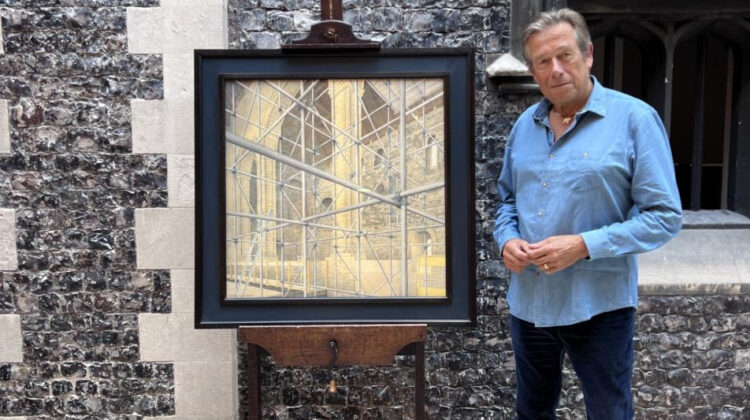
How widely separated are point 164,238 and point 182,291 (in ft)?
0.92

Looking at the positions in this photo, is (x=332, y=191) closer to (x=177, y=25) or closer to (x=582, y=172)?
(x=582, y=172)

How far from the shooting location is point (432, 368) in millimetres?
2912

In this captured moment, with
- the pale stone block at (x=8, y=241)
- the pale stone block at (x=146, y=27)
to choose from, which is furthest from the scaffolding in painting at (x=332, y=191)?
the pale stone block at (x=8, y=241)

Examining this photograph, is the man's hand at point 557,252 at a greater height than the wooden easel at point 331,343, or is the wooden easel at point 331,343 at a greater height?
the man's hand at point 557,252

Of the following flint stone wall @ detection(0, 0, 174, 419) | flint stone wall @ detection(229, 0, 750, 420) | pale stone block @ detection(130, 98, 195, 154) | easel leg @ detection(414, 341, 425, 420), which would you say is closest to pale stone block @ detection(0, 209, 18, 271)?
flint stone wall @ detection(0, 0, 174, 419)

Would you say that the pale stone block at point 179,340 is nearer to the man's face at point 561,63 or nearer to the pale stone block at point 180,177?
the pale stone block at point 180,177

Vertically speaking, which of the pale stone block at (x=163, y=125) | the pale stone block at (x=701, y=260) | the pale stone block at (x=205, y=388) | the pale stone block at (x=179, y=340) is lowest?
the pale stone block at (x=205, y=388)

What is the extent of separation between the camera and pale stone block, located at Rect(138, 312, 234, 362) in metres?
2.86

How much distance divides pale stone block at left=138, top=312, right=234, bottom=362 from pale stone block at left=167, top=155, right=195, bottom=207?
59 centimetres

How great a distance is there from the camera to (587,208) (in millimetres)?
1729

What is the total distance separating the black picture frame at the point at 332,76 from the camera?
1.94 meters

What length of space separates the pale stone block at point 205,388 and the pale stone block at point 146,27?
158cm

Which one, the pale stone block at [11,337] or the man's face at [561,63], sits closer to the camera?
the man's face at [561,63]

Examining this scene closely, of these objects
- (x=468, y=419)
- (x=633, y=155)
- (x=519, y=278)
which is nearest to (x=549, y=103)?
(x=633, y=155)
